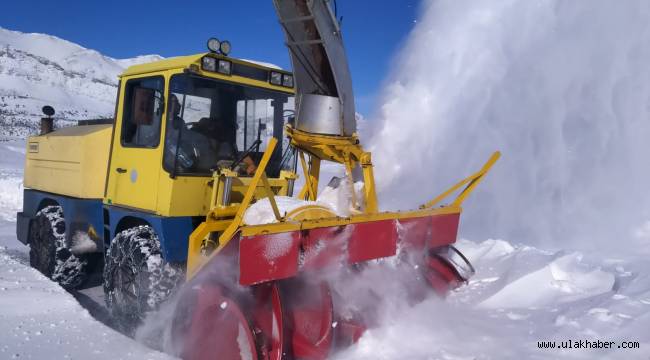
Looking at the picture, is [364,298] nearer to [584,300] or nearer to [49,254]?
[584,300]

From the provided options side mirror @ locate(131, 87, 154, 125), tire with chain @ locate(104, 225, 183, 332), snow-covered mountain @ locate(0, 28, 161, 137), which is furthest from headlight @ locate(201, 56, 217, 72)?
snow-covered mountain @ locate(0, 28, 161, 137)

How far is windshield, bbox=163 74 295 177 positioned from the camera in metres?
3.84

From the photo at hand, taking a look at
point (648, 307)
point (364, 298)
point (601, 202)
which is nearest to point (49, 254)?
point (364, 298)

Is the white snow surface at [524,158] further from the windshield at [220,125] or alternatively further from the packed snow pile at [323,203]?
the windshield at [220,125]

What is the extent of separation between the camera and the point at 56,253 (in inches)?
207

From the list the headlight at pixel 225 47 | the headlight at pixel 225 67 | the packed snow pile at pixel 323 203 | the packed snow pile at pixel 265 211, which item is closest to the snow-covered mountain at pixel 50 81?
the headlight at pixel 225 47

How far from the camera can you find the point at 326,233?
3189 millimetres

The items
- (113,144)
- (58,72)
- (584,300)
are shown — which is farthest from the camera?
(58,72)

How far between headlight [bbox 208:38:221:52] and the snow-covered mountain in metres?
31.8

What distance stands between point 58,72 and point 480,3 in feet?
251

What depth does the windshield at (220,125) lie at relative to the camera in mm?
3840

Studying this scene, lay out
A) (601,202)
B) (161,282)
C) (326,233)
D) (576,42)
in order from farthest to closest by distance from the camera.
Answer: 1. (576,42)
2. (601,202)
3. (161,282)
4. (326,233)

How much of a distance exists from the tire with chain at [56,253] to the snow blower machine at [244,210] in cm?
19

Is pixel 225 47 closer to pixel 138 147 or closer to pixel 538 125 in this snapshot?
pixel 138 147
